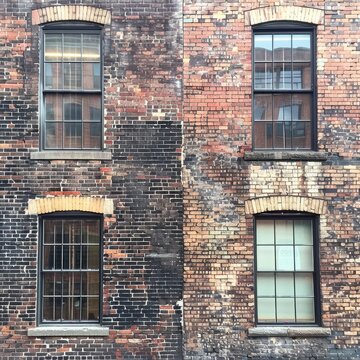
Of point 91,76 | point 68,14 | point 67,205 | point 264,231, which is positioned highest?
point 68,14

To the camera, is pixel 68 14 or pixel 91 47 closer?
pixel 68 14

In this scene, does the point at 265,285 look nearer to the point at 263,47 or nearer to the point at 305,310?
the point at 305,310

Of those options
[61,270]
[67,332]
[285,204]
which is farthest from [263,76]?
[67,332]

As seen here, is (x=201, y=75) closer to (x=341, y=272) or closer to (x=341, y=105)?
(x=341, y=105)

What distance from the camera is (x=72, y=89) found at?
32.6 feet

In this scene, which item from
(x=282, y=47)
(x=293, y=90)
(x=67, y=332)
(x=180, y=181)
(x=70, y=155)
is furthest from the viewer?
(x=282, y=47)

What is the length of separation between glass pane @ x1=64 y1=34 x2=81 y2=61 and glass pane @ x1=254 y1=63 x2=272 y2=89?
3396 mm

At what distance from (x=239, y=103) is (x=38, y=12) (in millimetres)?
4131

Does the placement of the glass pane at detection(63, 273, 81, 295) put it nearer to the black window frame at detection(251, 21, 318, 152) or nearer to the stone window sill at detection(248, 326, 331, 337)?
the stone window sill at detection(248, 326, 331, 337)

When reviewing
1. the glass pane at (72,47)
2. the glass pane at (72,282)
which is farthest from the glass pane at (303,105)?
the glass pane at (72,282)

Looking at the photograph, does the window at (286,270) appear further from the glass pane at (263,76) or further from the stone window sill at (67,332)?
the stone window sill at (67,332)

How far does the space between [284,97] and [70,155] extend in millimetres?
4173

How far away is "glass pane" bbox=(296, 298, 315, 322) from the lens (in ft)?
31.9

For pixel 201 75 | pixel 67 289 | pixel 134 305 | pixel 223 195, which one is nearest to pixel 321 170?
pixel 223 195
